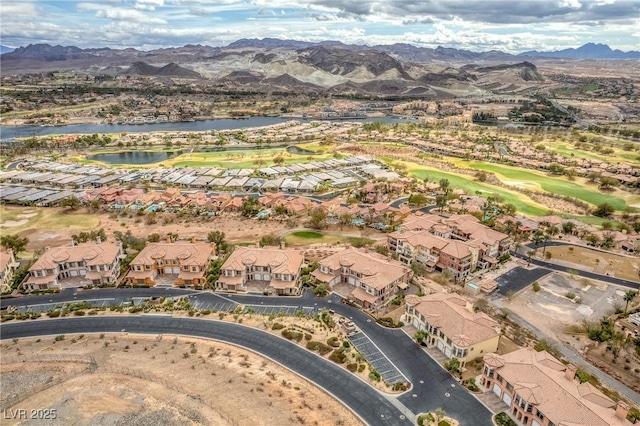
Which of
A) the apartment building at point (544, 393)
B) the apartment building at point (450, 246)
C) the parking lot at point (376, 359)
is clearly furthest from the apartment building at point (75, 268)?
the apartment building at point (544, 393)

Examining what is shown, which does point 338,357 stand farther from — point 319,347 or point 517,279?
point 517,279

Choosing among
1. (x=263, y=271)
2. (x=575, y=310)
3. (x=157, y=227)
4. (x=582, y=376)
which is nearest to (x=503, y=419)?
(x=582, y=376)

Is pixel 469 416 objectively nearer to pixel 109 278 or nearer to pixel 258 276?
pixel 258 276

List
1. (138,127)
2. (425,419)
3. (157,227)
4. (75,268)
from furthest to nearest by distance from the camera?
(138,127) → (157,227) → (75,268) → (425,419)

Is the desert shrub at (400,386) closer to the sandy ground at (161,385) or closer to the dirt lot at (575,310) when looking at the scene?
the sandy ground at (161,385)

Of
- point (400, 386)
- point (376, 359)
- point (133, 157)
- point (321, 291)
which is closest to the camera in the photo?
point (400, 386)

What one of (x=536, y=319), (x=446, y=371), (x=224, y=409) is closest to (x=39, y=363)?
(x=224, y=409)
